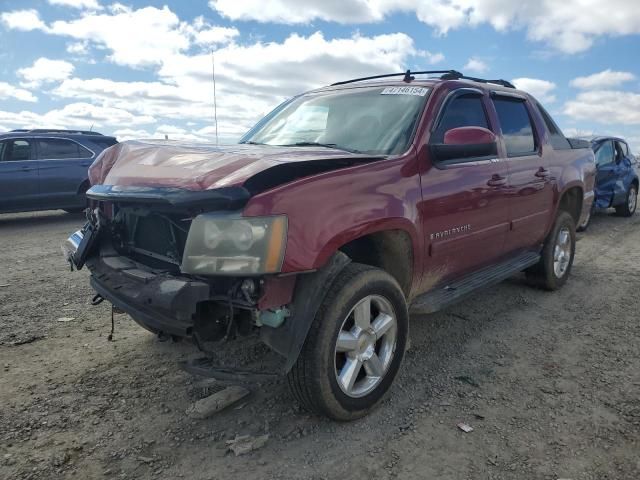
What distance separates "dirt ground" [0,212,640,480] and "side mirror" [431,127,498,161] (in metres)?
1.45

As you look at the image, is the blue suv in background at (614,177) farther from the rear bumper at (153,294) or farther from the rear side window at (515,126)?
the rear bumper at (153,294)

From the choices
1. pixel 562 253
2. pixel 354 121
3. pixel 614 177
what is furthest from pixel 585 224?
pixel 614 177

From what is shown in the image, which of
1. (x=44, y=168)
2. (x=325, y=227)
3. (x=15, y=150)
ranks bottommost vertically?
(x=44, y=168)

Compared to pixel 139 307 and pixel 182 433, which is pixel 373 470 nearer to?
pixel 182 433

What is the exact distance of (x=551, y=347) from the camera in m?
3.82

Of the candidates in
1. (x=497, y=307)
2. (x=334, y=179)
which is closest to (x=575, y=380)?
(x=497, y=307)

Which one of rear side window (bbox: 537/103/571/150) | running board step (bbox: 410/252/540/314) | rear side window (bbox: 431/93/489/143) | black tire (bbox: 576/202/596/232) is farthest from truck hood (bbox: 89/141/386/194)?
black tire (bbox: 576/202/596/232)

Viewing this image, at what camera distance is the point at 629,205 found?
1067cm

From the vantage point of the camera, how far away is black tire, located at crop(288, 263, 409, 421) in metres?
2.52

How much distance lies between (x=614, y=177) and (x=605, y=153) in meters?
0.55

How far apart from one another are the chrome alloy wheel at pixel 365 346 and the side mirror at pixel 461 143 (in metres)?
1.09

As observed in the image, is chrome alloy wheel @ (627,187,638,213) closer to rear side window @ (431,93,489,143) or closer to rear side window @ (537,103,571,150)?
rear side window @ (537,103,571,150)

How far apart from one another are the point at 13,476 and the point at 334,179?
6.84 ft

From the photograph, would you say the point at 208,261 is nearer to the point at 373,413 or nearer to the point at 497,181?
the point at 373,413
